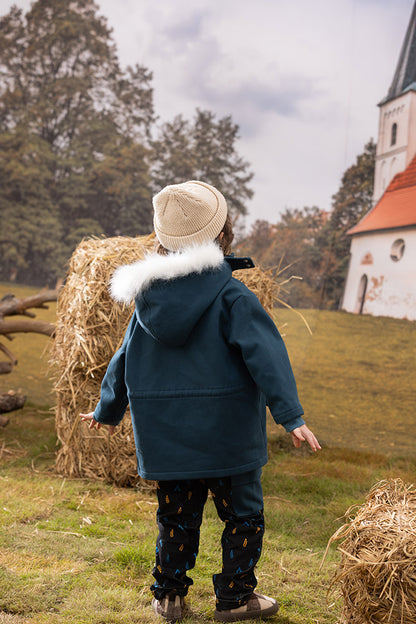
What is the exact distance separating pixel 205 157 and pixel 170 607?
5.83 metres

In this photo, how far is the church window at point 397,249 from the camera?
5.22 meters

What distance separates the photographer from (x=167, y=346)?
1856mm

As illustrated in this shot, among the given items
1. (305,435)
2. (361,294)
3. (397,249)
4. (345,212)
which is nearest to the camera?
(305,435)

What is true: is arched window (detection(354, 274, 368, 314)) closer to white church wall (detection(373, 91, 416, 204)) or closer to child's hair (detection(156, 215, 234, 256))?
white church wall (detection(373, 91, 416, 204))

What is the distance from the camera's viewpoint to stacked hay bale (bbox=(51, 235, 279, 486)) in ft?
11.4

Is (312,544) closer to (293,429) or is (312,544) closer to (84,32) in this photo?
(293,429)

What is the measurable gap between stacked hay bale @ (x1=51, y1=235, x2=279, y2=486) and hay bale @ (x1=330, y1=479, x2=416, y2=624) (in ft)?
6.52

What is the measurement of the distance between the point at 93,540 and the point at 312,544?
104cm

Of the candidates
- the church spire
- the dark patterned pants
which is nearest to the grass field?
the dark patterned pants

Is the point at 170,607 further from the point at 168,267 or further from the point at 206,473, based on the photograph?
the point at 168,267

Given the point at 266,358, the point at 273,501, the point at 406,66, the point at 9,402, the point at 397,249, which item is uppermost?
the point at 406,66

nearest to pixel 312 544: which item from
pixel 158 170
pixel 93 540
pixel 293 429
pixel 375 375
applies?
pixel 93 540

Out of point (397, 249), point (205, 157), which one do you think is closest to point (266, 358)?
point (397, 249)

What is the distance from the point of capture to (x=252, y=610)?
1.90m
